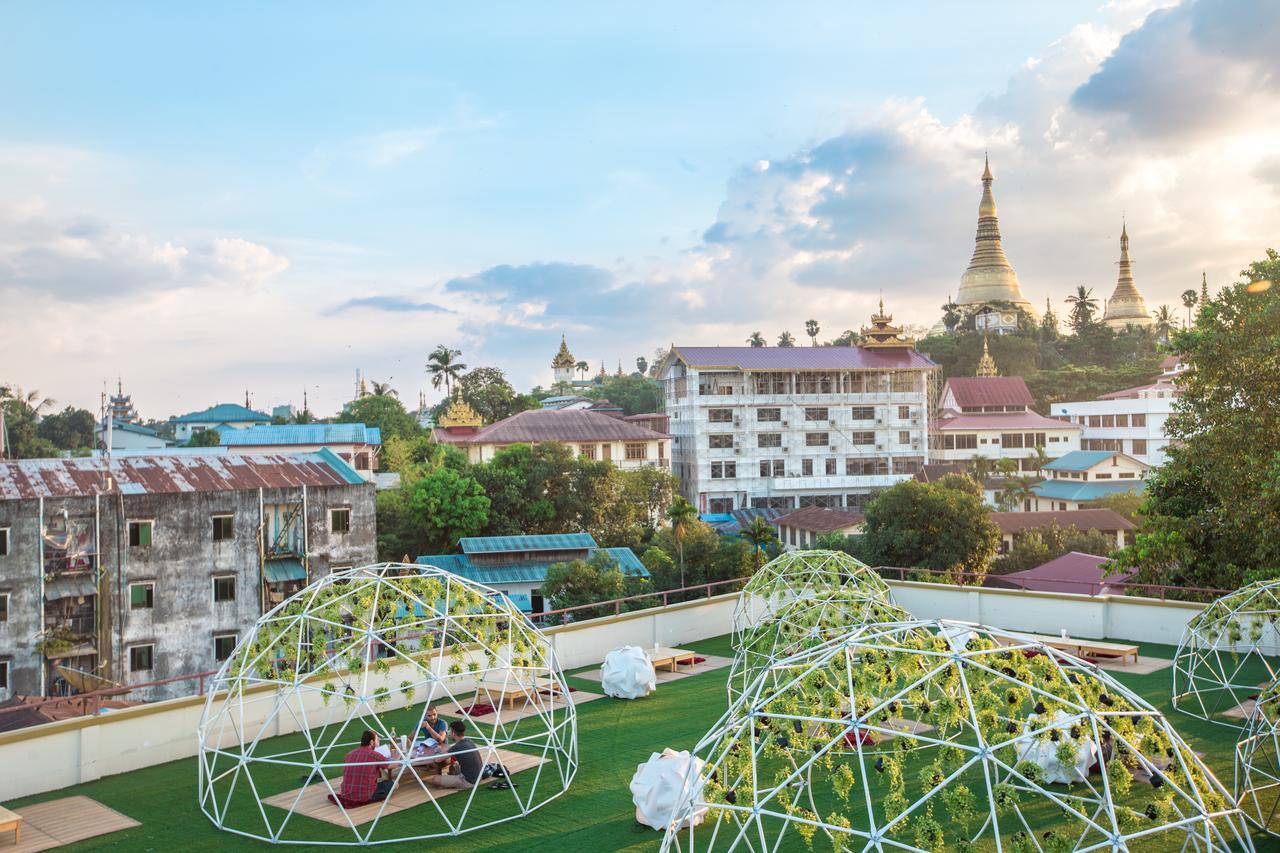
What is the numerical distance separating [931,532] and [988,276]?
56.3m

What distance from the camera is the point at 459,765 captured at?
10062mm

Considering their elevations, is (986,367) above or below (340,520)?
above

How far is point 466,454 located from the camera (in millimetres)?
47281

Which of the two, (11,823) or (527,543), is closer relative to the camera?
(11,823)

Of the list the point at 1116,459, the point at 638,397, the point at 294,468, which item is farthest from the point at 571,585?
the point at 638,397

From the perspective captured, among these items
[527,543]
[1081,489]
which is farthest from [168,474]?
[1081,489]

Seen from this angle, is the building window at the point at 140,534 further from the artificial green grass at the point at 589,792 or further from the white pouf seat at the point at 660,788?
the white pouf seat at the point at 660,788

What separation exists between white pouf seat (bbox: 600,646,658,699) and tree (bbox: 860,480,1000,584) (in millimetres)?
19173

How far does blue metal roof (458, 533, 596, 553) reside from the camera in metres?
34.0

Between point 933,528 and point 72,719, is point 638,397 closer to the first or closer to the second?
point 933,528

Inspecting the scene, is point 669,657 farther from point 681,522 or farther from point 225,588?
point 681,522

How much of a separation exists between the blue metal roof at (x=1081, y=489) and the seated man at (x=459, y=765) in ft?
131

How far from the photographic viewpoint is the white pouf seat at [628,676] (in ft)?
45.6

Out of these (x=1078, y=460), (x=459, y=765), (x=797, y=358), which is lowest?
(x=459, y=765)
